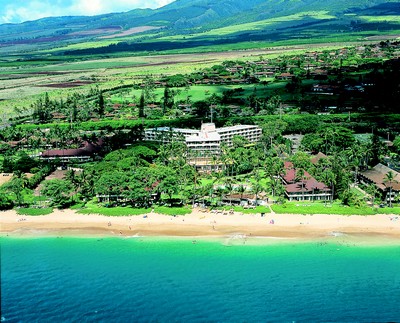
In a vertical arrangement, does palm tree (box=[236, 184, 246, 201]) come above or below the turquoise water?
above

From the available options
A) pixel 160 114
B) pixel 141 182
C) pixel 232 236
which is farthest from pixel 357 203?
pixel 160 114

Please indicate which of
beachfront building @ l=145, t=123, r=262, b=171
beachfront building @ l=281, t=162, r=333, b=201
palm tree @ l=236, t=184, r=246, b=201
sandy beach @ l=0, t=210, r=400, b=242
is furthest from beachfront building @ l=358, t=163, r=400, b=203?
beachfront building @ l=145, t=123, r=262, b=171

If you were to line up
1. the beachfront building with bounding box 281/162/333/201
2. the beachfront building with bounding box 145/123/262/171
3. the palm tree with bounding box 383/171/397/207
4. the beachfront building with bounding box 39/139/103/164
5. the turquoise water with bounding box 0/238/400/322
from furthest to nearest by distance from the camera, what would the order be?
the beachfront building with bounding box 39/139/103/164
the beachfront building with bounding box 145/123/262/171
the beachfront building with bounding box 281/162/333/201
the palm tree with bounding box 383/171/397/207
the turquoise water with bounding box 0/238/400/322

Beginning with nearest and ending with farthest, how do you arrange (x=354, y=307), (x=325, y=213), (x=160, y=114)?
(x=354, y=307) → (x=325, y=213) → (x=160, y=114)

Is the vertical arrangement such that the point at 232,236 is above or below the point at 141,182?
below

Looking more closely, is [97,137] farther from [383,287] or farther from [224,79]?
[224,79]

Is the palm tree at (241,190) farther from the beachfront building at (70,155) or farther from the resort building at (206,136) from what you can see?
the beachfront building at (70,155)

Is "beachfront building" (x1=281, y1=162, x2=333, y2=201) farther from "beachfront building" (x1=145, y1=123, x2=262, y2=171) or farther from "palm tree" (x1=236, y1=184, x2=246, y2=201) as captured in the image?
"beachfront building" (x1=145, y1=123, x2=262, y2=171)

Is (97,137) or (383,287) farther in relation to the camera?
(97,137)
